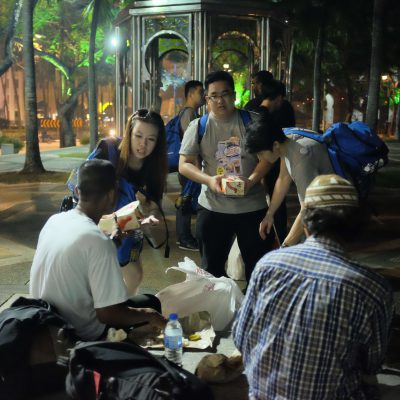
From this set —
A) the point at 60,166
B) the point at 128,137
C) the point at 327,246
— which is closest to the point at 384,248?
the point at 128,137

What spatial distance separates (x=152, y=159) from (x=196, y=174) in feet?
1.32

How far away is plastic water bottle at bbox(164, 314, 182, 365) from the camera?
11.9 ft

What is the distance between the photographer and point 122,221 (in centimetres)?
396

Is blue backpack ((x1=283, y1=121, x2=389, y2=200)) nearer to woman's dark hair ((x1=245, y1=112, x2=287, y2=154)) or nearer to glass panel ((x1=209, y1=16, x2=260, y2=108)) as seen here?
woman's dark hair ((x1=245, y1=112, x2=287, y2=154))

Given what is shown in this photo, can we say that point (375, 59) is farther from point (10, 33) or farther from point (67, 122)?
point (67, 122)

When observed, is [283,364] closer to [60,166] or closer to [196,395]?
[196,395]

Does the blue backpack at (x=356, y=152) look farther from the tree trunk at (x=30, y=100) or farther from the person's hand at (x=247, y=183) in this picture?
the tree trunk at (x=30, y=100)

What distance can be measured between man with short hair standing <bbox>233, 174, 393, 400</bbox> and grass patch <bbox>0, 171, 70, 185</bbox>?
12.5 metres

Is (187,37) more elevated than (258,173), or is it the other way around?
(187,37)

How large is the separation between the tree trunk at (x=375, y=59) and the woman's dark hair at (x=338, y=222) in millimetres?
13966

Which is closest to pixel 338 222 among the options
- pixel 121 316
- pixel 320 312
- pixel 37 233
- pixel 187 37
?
pixel 320 312

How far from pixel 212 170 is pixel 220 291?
1011mm

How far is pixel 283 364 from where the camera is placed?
2.29 m

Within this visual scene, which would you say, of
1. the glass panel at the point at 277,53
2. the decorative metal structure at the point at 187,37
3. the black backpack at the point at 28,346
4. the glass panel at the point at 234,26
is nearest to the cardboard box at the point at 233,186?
the black backpack at the point at 28,346
